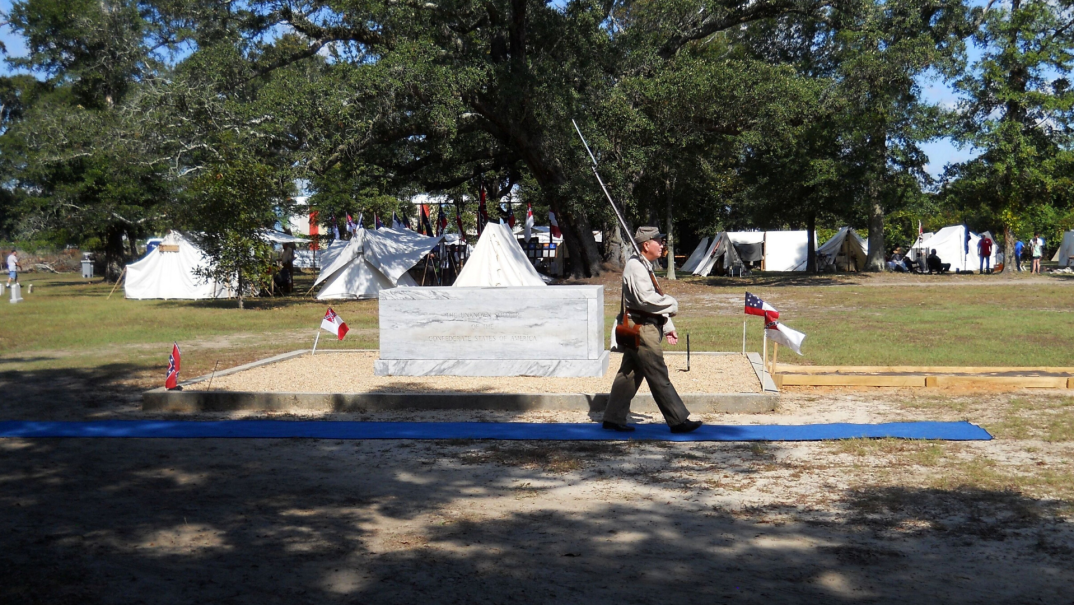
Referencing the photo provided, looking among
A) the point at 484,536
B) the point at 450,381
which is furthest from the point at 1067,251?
the point at 484,536

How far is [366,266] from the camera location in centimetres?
3027

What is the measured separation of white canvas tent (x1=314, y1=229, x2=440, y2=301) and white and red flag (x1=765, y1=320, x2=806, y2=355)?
20.6 meters

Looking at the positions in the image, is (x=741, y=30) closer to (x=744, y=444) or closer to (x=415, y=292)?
(x=415, y=292)

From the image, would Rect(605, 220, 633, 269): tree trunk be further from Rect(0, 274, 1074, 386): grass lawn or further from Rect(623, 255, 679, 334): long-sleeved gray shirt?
Rect(623, 255, 679, 334): long-sleeved gray shirt

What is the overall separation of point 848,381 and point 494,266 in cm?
1238

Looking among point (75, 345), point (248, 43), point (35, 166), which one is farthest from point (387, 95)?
point (35, 166)

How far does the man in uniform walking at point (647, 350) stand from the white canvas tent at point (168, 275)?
90.5ft

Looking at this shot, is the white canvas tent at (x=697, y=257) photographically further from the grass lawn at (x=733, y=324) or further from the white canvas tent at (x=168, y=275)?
the white canvas tent at (x=168, y=275)

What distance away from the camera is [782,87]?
2809 centimetres

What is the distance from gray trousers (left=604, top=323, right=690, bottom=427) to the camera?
824 cm

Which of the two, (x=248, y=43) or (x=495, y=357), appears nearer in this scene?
(x=495, y=357)

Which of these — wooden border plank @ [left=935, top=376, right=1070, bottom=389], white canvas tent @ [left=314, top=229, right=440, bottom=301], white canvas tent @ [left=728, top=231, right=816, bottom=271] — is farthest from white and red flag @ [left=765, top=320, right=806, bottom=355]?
white canvas tent @ [left=728, top=231, right=816, bottom=271]

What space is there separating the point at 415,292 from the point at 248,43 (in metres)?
16.2

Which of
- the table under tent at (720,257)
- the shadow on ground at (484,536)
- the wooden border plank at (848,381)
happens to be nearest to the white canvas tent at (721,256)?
the table under tent at (720,257)
